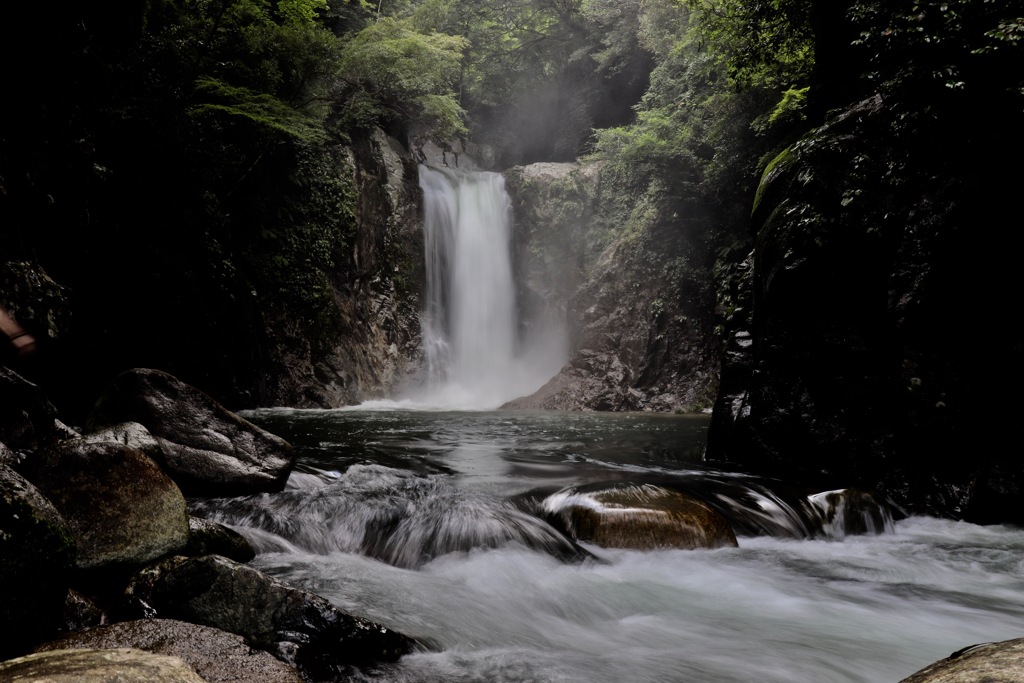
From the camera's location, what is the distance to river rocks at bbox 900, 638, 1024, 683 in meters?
1.84

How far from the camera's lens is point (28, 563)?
248cm

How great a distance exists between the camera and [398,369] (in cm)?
1927

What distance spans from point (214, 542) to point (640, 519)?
337 centimetres

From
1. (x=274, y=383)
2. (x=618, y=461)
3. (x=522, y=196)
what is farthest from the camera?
(x=522, y=196)

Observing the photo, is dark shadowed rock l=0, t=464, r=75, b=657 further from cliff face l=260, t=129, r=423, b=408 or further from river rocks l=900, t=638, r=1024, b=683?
cliff face l=260, t=129, r=423, b=408

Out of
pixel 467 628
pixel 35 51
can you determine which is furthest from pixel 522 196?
pixel 467 628

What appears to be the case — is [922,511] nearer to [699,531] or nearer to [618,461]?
[699,531]

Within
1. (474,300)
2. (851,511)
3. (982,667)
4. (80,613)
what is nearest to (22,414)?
(80,613)

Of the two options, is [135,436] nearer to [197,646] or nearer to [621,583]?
[197,646]

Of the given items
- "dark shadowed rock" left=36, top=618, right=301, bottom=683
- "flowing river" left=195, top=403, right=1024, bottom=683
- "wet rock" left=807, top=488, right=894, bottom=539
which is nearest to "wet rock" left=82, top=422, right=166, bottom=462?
"flowing river" left=195, top=403, right=1024, bottom=683

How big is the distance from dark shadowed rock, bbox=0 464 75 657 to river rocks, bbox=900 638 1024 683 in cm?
345

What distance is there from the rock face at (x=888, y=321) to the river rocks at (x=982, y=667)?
4723 mm

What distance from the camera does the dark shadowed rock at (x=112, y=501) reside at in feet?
11.0

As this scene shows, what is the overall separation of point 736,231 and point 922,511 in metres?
13.3
